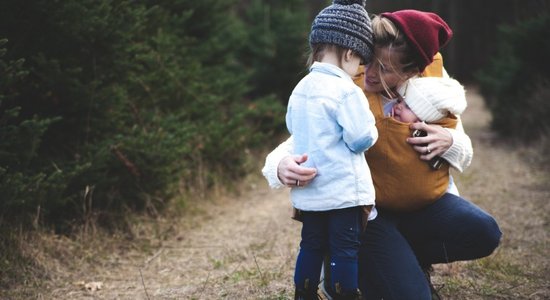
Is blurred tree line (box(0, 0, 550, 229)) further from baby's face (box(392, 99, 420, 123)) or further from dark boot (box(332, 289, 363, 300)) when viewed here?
Result: dark boot (box(332, 289, 363, 300))

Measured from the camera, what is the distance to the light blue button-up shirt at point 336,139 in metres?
2.26

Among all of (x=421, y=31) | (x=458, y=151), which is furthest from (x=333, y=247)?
(x=421, y=31)

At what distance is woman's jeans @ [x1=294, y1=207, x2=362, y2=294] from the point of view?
7.61 ft

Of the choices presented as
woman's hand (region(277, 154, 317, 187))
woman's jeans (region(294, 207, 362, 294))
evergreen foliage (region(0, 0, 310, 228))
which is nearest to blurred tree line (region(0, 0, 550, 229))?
evergreen foliage (region(0, 0, 310, 228))

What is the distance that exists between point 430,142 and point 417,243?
55 cm

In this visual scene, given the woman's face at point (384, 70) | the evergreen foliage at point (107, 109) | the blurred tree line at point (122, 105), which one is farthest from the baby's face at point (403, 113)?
the evergreen foliage at point (107, 109)

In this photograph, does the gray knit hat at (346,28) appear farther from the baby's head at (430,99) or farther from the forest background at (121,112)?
the forest background at (121,112)

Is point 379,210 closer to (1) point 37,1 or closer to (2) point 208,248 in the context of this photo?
(2) point 208,248

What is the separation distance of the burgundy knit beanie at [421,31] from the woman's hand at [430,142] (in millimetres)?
283

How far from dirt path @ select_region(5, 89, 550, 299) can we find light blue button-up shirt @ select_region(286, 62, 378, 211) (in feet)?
3.22

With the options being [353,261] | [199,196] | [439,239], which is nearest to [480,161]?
[199,196]

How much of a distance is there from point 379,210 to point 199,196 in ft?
10.5

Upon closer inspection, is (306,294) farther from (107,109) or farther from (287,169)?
(107,109)

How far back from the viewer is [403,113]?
2615 millimetres
